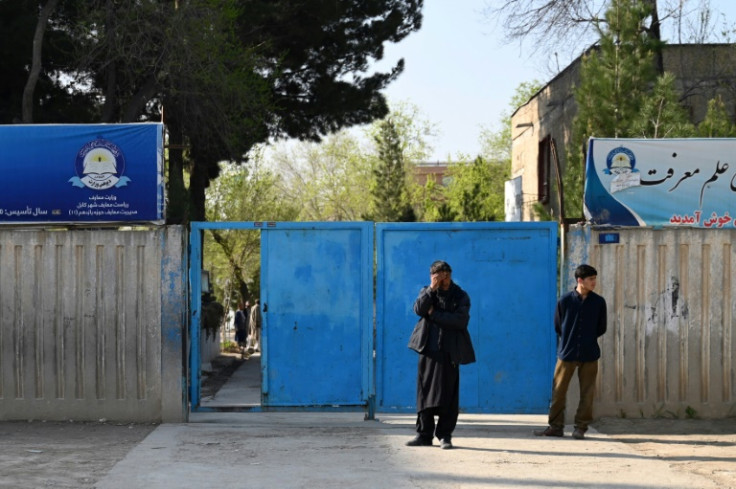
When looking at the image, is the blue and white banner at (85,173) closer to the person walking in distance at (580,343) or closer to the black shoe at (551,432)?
the person walking in distance at (580,343)

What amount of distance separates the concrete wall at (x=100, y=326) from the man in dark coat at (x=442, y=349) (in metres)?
2.78

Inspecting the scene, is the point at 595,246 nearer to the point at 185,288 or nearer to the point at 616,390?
the point at 616,390

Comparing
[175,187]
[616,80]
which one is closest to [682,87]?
[616,80]

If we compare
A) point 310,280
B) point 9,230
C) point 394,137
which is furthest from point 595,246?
point 394,137

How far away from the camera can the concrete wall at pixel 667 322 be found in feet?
35.4

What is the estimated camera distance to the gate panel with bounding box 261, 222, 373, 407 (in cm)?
1094

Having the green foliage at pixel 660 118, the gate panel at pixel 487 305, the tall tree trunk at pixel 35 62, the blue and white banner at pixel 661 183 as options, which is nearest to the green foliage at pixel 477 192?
the green foliage at pixel 660 118

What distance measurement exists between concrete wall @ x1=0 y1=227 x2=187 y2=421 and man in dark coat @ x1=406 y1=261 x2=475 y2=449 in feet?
9.11

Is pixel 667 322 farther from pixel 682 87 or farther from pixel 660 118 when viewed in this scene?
pixel 682 87

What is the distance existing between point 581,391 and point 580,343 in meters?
0.49

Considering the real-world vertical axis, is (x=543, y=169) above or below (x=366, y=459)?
above

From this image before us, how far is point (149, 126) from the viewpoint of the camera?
10.6 metres

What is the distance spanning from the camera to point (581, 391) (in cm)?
996

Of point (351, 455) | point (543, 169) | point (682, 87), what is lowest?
point (351, 455)
